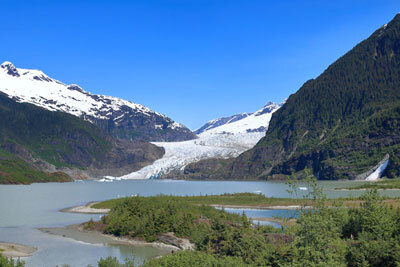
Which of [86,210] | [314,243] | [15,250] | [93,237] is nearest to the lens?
[314,243]

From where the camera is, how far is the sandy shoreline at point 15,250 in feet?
145

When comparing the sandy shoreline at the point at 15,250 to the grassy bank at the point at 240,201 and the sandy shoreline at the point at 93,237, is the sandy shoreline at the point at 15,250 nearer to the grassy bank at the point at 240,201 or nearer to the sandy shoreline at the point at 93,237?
the sandy shoreline at the point at 93,237

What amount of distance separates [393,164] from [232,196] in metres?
108

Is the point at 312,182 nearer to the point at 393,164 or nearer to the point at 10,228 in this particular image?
the point at 10,228

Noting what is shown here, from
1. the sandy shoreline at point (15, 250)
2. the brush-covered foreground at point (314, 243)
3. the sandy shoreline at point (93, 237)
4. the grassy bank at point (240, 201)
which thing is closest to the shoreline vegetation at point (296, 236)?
the brush-covered foreground at point (314, 243)

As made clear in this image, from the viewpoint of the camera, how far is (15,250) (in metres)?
46.4

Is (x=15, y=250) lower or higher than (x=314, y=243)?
lower

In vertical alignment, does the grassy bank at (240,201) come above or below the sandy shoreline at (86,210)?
above

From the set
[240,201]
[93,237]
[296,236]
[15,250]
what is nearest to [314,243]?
[296,236]

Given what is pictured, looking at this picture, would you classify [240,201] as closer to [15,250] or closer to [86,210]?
[86,210]

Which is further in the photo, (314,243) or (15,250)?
(15,250)

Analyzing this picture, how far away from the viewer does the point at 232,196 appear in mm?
109938

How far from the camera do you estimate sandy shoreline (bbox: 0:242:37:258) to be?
4405 centimetres

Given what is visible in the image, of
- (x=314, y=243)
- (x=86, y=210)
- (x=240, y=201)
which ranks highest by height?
(x=314, y=243)
